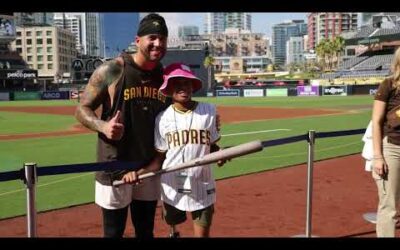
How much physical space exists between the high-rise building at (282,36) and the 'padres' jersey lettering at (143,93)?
618 feet

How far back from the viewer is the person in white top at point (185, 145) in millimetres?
3221

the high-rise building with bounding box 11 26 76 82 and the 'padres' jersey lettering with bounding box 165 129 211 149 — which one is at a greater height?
the high-rise building with bounding box 11 26 76 82

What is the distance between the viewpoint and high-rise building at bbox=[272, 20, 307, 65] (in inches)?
7510

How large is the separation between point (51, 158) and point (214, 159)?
957 centimetres

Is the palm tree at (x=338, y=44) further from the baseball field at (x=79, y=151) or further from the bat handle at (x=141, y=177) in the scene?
the bat handle at (x=141, y=177)

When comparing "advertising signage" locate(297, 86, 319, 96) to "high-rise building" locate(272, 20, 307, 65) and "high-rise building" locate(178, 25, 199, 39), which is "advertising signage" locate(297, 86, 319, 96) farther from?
"high-rise building" locate(272, 20, 307, 65)

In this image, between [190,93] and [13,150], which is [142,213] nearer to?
[190,93]

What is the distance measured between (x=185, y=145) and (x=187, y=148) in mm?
25

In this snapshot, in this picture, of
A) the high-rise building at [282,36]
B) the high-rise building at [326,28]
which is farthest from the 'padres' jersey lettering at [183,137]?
the high-rise building at [282,36]

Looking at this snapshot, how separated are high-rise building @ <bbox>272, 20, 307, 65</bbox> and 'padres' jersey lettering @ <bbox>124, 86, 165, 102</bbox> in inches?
7416

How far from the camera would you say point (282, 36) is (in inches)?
7717

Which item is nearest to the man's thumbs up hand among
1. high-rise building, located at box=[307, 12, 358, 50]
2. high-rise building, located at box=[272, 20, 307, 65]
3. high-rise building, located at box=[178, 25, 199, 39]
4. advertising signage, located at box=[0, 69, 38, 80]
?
advertising signage, located at box=[0, 69, 38, 80]

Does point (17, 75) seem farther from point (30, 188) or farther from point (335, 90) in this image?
point (30, 188)

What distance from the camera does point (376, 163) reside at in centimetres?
382
